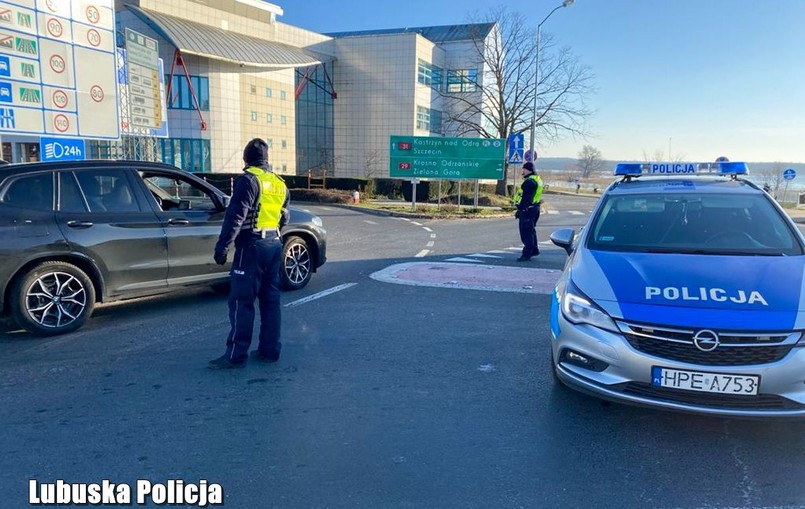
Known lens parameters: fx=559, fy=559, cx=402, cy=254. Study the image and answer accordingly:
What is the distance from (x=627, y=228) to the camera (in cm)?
465

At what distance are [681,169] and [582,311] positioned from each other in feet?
11.0

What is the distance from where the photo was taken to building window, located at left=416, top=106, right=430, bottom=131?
135ft

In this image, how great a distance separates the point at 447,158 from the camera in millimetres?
21688

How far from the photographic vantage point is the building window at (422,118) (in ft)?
135

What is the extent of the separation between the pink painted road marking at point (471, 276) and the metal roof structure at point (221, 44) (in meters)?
24.7

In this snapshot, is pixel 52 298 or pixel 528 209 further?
pixel 528 209

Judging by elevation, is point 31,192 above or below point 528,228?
above

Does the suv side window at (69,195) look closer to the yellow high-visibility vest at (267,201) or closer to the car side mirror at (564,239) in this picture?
the yellow high-visibility vest at (267,201)

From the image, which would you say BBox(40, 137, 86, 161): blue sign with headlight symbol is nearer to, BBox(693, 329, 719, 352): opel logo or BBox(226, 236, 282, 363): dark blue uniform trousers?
BBox(226, 236, 282, 363): dark blue uniform trousers

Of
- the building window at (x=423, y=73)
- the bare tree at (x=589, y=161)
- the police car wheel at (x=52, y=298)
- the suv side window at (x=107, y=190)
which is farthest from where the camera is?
the bare tree at (x=589, y=161)

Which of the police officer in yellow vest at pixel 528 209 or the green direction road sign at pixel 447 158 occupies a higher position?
the green direction road sign at pixel 447 158

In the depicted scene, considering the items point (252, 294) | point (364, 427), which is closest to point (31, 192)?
point (252, 294)

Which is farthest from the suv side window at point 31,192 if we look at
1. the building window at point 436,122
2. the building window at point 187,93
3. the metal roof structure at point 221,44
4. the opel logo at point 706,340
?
the building window at point 436,122

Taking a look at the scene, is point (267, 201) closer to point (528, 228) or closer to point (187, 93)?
point (528, 228)
